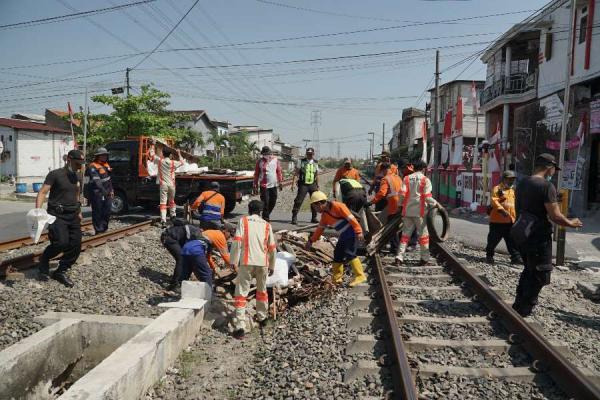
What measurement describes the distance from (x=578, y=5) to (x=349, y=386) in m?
18.3

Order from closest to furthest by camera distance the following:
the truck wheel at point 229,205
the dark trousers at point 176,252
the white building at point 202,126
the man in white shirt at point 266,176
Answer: the dark trousers at point 176,252 < the man in white shirt at point 266,176 < the truck wheel at point 229,205 < the white building at point 202,126

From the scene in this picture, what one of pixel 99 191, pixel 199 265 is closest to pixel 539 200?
pixel 199 265

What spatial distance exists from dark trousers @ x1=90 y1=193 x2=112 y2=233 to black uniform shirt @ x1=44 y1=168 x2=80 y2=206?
115 inches

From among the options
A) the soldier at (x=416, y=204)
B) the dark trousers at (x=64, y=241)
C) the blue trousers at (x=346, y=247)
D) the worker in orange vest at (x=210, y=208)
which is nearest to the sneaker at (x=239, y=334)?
the blue trousers at (x=346, y=247)

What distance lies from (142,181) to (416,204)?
781 centimetres

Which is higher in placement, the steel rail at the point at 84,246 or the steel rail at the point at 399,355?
the steel rail at the point at 84,246

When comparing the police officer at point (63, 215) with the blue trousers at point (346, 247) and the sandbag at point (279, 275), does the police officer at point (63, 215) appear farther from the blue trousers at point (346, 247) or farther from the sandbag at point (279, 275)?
the blue trousers at point (346, 247)

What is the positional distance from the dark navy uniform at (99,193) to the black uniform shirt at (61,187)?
114 inches

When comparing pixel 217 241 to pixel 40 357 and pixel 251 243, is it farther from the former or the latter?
pixel 40 357

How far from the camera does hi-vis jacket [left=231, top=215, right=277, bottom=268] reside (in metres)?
5.32

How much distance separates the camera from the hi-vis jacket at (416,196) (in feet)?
24.3

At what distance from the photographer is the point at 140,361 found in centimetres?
369

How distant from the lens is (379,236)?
8.03m

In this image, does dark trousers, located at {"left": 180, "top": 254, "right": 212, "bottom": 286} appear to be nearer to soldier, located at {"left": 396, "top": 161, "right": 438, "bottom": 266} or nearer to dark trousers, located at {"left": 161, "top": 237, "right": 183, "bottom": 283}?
dark trousers, located at {"left": 161, "top": 237, "right": 183, "bottom": 283}
